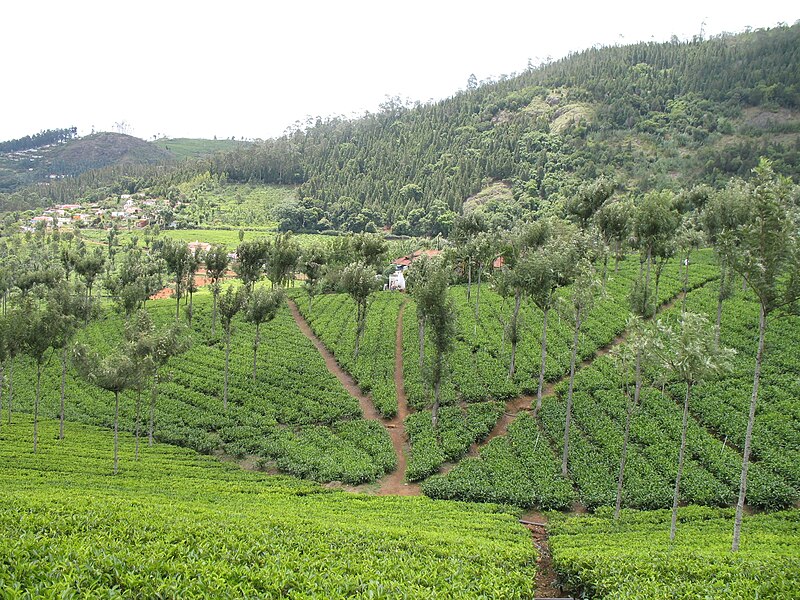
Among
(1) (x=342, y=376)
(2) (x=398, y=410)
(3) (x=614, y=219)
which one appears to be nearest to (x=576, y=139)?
(3) (x=614, y=219)

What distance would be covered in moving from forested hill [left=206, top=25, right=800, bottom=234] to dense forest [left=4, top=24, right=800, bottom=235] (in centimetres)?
43

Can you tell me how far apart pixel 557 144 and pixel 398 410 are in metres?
124

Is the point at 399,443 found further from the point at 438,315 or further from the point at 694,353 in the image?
the point at 694,353

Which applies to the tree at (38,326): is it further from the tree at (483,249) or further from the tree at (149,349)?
the tree at (483,249)

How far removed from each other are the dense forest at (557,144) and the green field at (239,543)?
9521cm

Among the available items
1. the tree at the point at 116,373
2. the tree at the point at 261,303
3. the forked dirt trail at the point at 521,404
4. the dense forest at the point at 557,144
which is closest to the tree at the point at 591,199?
the forked dirt trail at the point at 521,404

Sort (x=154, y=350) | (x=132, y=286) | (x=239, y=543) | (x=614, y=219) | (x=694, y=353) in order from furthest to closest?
(x=132, y=286), (x=614, y=219), (x=154, y=350), (x=694, y=353), (x=239, y=543)

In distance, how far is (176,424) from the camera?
3447cm

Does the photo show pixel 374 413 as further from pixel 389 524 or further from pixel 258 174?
pixel 258 174

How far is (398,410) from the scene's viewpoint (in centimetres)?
3578

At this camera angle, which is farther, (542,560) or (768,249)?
(542,560)

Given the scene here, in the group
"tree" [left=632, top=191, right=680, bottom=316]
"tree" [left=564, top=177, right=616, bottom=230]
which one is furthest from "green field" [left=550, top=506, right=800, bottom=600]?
"tree" [left=564, top=177, right=616, bottom=230]

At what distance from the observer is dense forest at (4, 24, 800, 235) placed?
11944 centimetres

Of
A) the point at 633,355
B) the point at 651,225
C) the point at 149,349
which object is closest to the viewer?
the point at 633,355
